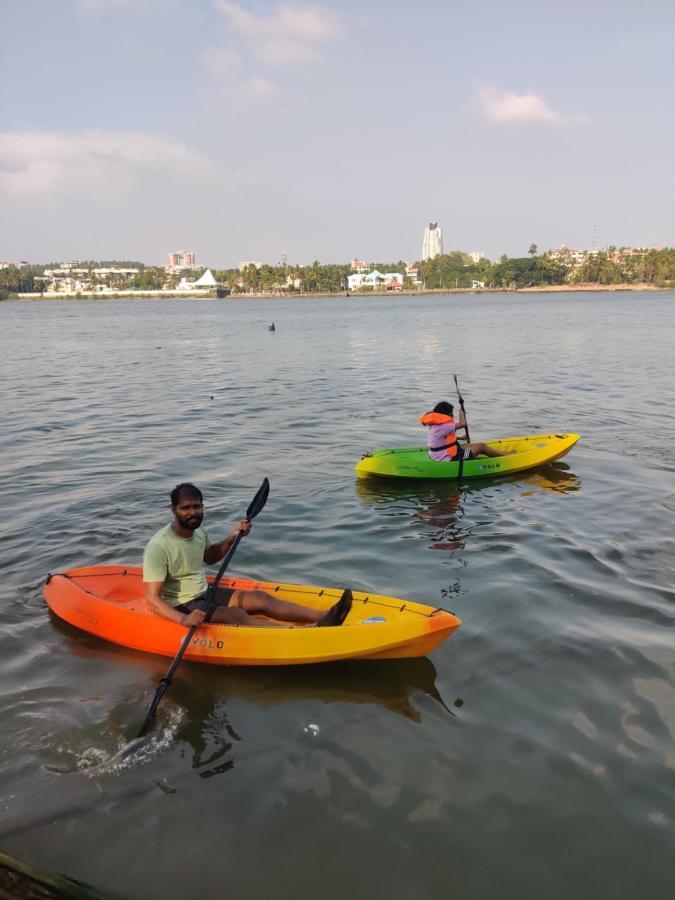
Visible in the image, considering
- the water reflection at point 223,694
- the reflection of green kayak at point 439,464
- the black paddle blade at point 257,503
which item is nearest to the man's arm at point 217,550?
the black paddle blade at point 257,503

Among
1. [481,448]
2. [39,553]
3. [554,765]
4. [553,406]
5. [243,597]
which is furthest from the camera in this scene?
[553,406]

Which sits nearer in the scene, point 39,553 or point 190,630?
point 190,630

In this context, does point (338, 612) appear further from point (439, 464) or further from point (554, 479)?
point (554, 479)

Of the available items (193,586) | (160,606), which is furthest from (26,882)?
(193,586)

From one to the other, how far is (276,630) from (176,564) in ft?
3.79

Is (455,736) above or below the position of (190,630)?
below

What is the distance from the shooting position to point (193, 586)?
6.87m

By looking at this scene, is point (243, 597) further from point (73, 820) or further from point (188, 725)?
point (73, 820)

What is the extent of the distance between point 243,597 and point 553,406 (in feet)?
56.1

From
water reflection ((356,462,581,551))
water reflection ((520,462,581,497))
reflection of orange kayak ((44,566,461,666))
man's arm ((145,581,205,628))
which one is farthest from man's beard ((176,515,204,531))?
water reflection ((520,462,581,497))

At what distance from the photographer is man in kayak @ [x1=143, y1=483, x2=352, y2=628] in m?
6.48

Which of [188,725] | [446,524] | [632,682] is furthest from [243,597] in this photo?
[446,524]

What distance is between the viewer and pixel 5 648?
741cm

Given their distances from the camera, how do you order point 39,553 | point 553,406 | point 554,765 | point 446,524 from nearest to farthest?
point 554,765, point 39,553, point 446,524, point 553,406
